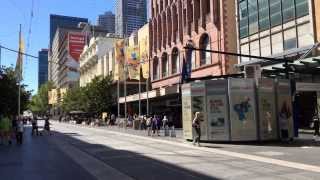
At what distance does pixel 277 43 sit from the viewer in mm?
36812

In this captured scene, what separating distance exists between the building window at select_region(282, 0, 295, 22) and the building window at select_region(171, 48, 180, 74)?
2009cm

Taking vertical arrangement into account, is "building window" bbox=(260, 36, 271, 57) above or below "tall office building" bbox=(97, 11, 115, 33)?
below

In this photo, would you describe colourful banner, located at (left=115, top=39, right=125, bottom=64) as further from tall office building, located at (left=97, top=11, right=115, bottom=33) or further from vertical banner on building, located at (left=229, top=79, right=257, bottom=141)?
tall office building, located at (left=97, top=11, right=115, bottom=33)

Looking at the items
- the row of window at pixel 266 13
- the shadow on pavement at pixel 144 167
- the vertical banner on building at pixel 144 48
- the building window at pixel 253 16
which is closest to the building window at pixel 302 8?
the row of window at pixel 266 13

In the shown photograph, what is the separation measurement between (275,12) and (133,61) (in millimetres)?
19670

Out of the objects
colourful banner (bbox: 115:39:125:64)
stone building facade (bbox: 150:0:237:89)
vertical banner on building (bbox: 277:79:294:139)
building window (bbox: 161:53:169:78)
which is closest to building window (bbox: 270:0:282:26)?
stone building facade (bbox: 150:0:237:89)

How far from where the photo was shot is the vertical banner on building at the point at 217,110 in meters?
25.9

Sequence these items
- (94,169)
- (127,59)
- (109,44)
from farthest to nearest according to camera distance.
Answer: (109,44), (127,59), (94,169)

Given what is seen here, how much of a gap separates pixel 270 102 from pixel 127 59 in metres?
29.5

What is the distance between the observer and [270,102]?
2616 centimetres

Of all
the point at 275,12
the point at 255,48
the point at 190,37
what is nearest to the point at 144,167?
the point at 275,12

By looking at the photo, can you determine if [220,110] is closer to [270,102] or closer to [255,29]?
[270,102]

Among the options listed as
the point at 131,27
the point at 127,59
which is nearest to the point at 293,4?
the point at 127,59

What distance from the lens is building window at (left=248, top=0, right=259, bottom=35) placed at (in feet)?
130
